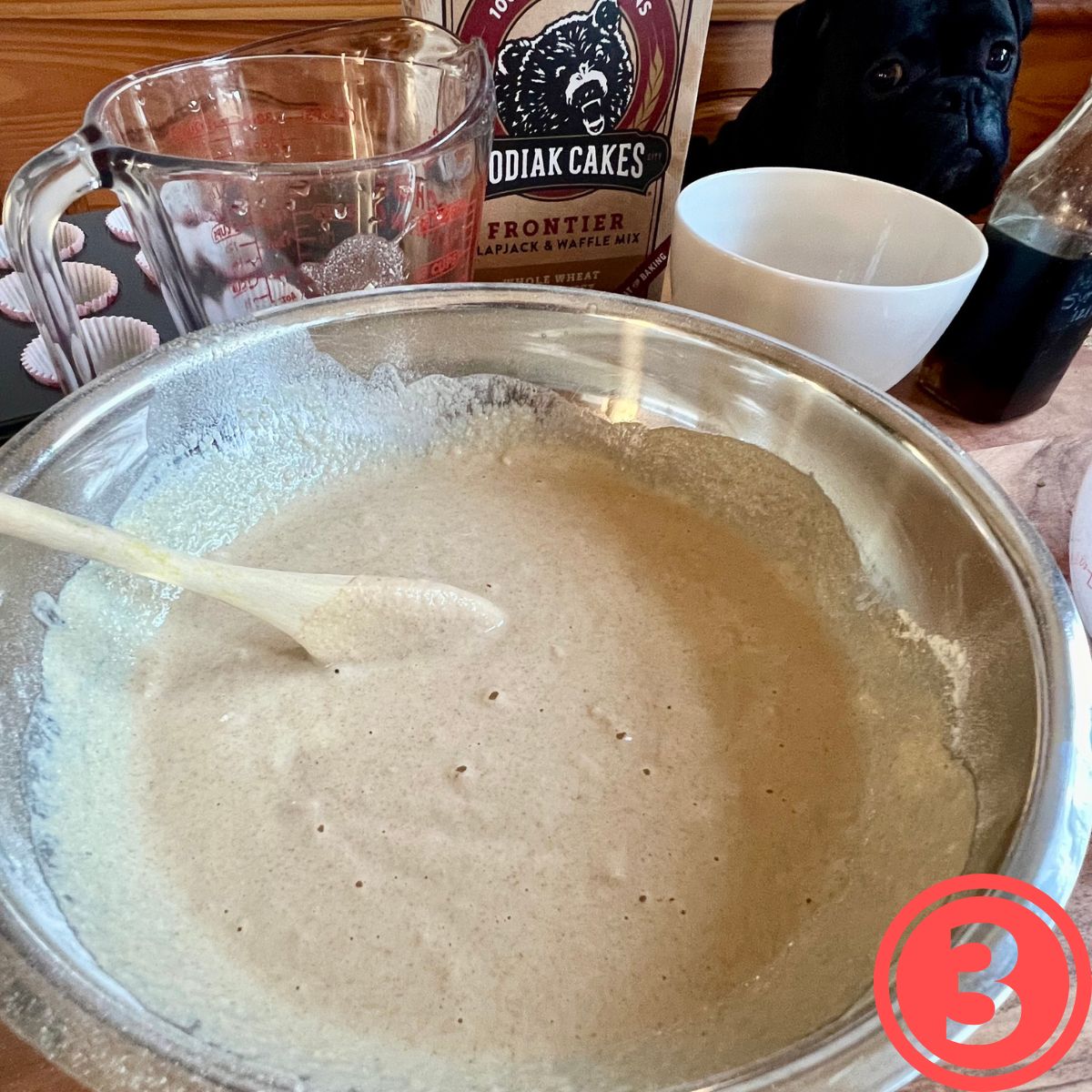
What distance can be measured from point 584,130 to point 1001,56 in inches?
18.7

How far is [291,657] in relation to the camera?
68 centimetres

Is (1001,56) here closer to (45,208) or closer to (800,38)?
(800,38)

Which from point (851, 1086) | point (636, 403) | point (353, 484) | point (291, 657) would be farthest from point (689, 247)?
point (851, 1086)

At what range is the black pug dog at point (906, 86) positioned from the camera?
902 mm

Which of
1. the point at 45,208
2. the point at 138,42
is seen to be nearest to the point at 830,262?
the point at 45,208

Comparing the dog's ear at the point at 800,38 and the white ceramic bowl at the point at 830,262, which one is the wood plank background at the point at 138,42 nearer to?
the dog's ear at the point at 800,38

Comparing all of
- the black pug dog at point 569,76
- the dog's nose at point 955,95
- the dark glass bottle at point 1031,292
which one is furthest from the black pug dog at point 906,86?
the black pug dog at point 569,76

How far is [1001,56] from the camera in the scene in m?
0.92

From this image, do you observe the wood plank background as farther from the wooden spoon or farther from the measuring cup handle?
the wooden spoon

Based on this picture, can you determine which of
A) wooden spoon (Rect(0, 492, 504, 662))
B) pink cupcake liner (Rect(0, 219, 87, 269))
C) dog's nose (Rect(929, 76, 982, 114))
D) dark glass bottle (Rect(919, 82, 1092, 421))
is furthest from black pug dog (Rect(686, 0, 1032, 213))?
pink cupcake liner (Rect(0, 219, 87, 269))

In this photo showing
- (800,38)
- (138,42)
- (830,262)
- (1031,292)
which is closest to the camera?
(1031,292)

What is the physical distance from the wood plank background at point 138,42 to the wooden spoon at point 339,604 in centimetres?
83

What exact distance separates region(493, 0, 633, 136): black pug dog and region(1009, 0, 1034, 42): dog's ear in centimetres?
46

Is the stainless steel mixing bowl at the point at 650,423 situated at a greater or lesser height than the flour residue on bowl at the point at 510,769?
greater
